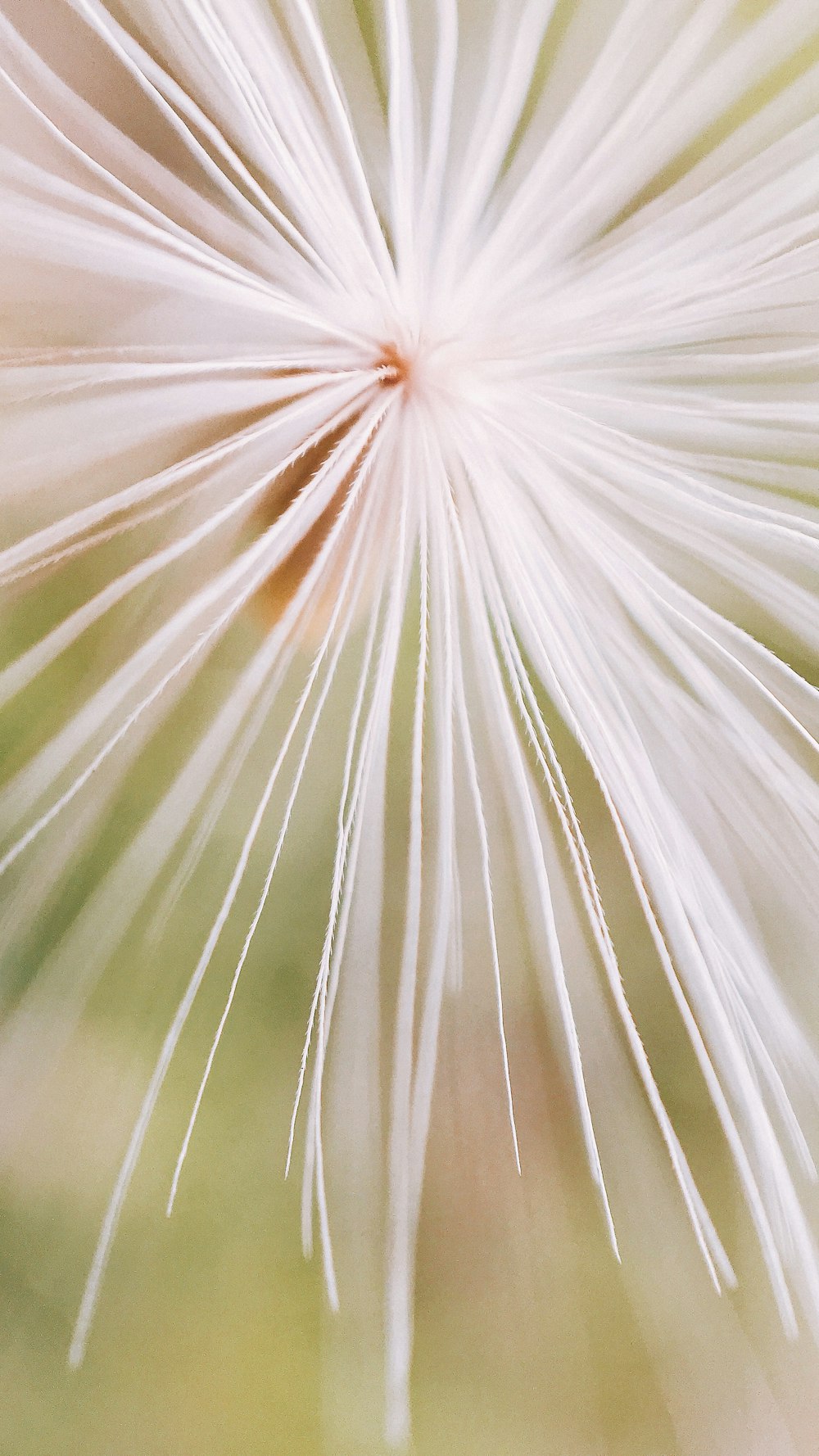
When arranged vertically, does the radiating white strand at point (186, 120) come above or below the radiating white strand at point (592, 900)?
above

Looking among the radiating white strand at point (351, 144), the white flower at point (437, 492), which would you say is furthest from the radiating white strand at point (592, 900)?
the radiating white strand at point (351, 144)

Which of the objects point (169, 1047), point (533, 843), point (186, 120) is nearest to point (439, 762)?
point (533, 843)

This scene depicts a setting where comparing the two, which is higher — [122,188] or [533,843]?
[122,188]

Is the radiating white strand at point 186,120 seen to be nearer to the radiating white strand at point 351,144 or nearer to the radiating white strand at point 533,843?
the radiating white strand at point 351,144

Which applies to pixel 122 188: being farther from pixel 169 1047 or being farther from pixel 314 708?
pixel 169 1047

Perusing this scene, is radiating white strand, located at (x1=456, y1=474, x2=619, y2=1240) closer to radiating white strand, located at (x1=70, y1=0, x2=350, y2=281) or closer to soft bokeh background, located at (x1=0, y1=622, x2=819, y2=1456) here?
soft bokeh background, located at (x1=0, y1=622, x2=819, y2=1456)

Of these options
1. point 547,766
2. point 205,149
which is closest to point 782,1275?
point 547,766

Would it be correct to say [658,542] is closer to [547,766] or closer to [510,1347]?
[547,766]

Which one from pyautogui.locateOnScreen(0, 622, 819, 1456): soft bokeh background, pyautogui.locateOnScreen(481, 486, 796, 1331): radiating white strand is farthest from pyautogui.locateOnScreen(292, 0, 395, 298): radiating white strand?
pyautogui.locateOnScreen(0, 622, 819, 1456): soft bokeh background
